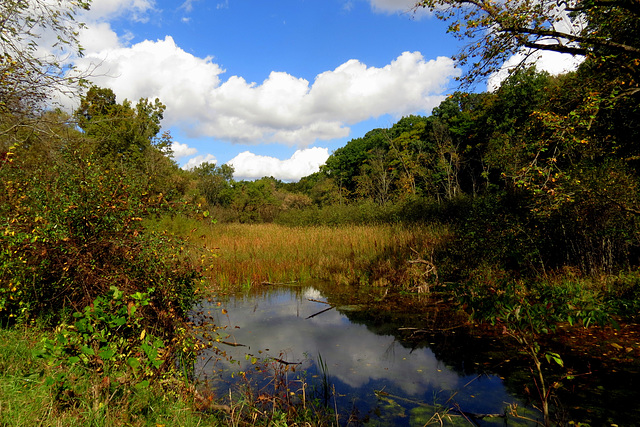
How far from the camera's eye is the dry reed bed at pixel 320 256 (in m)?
10.4

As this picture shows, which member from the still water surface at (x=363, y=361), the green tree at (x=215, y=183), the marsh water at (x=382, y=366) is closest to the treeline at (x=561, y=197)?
the marsh water at (x=382, y=366)

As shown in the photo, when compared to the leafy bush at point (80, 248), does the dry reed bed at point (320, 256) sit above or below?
below

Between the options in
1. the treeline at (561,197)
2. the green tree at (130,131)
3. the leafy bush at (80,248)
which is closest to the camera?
the leafy bush at (80,248)

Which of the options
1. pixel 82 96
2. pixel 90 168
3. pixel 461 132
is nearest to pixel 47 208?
pixel 90 168

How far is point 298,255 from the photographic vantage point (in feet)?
40.4

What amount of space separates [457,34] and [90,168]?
24.6 ft

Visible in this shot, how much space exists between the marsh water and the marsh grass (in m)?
1.89

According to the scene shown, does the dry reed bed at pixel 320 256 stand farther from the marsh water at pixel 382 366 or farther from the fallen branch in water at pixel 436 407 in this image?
the fallen branch in water at pixel 436 407

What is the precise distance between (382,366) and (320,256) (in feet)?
22.1

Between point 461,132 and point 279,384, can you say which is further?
point 461,132

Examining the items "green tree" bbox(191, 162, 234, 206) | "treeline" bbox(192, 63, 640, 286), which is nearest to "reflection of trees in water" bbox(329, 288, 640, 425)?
"treeline" bbox(192, 63, 640, 286)

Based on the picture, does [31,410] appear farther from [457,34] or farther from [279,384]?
[457,34]

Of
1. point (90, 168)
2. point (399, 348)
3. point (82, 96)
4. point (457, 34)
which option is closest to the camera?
point (90, 168)

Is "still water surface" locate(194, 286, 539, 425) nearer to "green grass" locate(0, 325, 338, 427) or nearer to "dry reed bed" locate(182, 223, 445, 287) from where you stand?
"green grass" locate(0, 325, 338, 427)
